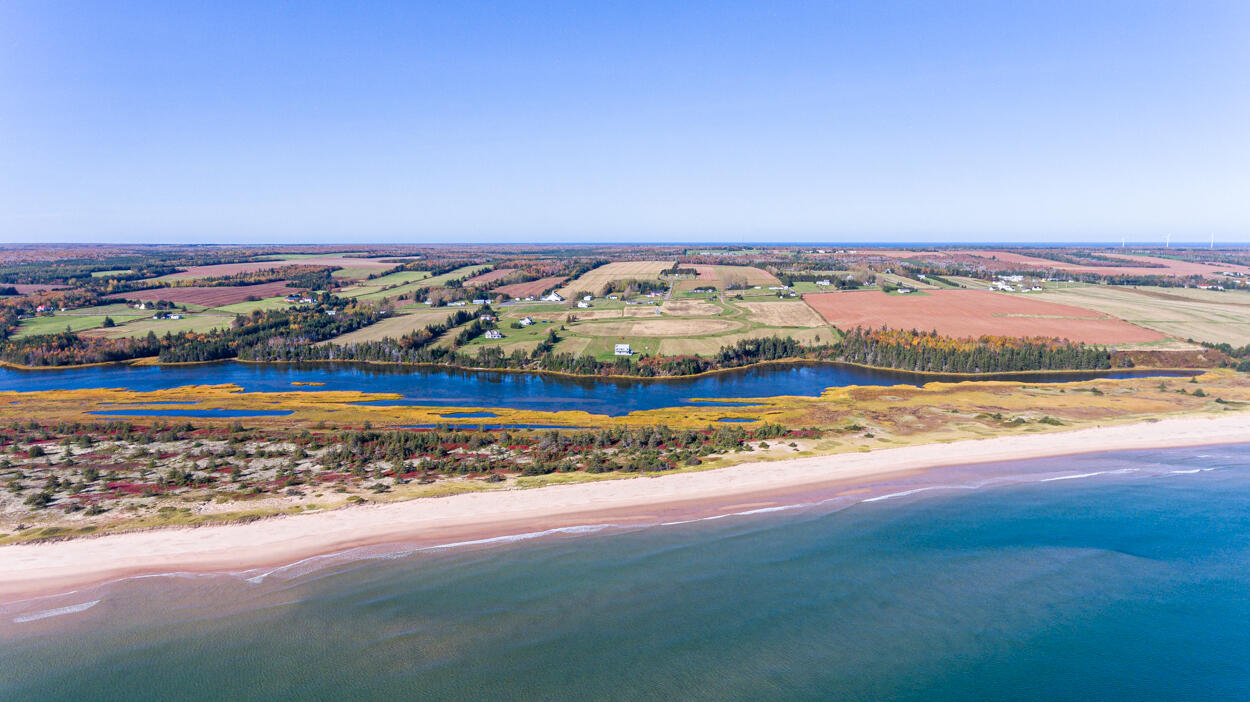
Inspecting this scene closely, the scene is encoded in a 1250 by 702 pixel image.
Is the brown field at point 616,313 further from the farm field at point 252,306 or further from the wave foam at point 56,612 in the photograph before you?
the wave foam at point 56,612

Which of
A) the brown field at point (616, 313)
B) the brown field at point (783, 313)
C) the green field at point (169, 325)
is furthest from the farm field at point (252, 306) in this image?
the brown field at point (783, 313)

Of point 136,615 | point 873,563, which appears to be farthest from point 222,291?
point 873,563

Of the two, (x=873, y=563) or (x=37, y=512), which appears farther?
(x=37, y=512)

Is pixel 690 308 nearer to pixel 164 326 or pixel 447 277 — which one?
pixel 164 326

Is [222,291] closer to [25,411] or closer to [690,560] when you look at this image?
[25,411]

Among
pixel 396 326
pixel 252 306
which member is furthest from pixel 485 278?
pixel 396 326

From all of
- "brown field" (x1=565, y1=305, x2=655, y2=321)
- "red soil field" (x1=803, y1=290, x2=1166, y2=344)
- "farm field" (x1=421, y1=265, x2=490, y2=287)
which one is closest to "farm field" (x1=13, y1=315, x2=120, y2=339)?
"farm field" (x1=421, y1=265, x2=490, y2=287)

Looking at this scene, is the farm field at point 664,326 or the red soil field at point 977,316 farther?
the red soil field at point 977,316
